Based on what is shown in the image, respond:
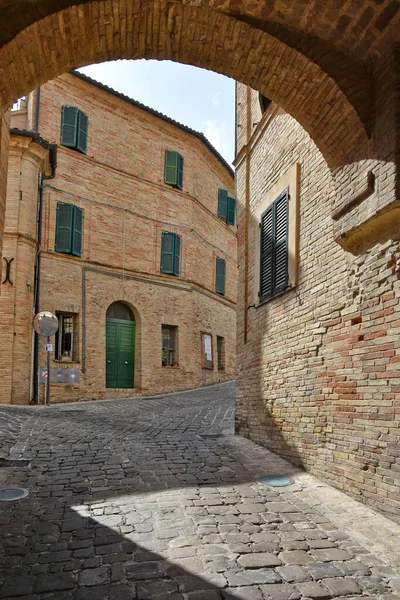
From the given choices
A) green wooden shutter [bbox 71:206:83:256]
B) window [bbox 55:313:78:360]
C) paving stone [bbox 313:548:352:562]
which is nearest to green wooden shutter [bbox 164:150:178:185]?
green wooden shutter [bbox 71:206:83:256]

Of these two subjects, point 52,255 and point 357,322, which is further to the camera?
point 52,255

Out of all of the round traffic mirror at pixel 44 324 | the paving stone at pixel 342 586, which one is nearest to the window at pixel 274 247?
the paving stone at pixel 342 586

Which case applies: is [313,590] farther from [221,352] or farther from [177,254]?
[221,352]

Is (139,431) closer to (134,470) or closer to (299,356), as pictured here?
(134,470)

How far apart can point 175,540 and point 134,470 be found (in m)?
2.43

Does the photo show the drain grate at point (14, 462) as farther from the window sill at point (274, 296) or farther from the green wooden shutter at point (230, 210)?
the green wooden shutter at point (230, 210)

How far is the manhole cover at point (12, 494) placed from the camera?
5.22m

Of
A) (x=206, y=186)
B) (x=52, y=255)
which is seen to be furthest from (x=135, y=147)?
(x=52, y=255)

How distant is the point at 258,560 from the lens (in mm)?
3719

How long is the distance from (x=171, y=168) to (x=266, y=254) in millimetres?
13314

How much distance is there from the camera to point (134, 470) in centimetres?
639

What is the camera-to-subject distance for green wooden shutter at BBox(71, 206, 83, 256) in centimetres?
1733

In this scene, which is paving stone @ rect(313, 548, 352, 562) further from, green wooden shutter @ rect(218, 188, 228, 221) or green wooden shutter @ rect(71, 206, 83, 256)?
green wooden shutter @ rect(218, 188, 228, 221)

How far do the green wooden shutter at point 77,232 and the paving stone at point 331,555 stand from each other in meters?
14.7
